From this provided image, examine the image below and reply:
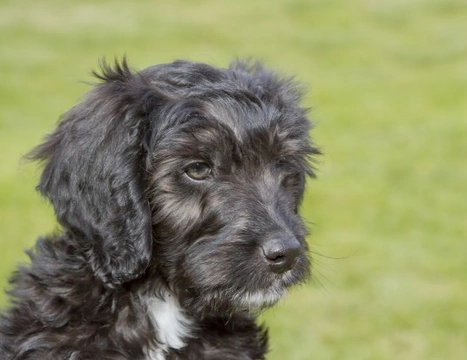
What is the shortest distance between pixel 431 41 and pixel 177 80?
60.3ft

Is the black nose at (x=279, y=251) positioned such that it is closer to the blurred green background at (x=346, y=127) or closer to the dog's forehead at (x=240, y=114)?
the dog's forehead at (x=240, y=114)

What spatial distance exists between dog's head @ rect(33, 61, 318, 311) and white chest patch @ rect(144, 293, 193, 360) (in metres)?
0.10

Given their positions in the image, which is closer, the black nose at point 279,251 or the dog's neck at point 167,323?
the black nose at point 279,251

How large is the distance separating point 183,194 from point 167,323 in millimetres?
635

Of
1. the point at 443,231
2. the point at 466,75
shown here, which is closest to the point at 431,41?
the point at 466,75

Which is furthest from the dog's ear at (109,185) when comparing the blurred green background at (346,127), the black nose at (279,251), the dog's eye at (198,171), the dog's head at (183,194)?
A: the blurred green background at (346,127)

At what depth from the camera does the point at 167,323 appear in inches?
166

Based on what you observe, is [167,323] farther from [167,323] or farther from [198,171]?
[198,171]

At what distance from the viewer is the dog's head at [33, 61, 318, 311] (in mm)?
3949

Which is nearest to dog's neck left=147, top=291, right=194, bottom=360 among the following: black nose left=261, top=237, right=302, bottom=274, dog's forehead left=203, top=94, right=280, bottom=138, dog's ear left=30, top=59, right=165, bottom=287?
dog's ear left=30, top=59, right=165, bottom=287

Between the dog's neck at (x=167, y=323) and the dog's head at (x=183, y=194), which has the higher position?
the dog's head at (x=183, y=194)

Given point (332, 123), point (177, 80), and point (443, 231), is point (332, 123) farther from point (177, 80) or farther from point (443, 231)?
point (177, 80)

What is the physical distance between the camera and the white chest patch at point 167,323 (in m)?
4.18

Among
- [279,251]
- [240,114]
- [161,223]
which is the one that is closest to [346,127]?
[240,114]
